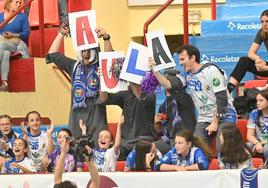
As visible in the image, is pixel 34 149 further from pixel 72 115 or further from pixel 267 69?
pixel 267 69

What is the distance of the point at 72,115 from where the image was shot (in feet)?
45.3

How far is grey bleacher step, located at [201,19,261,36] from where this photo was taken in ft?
53.8

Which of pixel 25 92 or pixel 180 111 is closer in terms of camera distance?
pixel 180 111

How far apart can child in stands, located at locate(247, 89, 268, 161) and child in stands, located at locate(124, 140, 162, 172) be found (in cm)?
93

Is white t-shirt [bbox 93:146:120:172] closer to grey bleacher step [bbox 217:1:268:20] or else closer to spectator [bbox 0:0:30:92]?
spectator [bbox 0:0:30:92]

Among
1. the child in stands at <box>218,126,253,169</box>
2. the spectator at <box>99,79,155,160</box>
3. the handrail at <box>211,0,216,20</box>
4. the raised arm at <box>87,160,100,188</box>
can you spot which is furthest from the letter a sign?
the handrail at <box>211,0,216,20</box>

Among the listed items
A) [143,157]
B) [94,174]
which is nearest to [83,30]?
[143,157]

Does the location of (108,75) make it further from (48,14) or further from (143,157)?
(48,14)

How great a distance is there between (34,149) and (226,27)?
3847 mm

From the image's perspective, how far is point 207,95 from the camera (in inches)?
507

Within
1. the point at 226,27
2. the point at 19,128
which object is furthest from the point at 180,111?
the point at 226,27

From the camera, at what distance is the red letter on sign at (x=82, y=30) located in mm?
13617

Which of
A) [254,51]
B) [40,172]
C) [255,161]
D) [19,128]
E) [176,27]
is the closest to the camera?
[255,161]

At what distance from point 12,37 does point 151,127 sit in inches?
124
